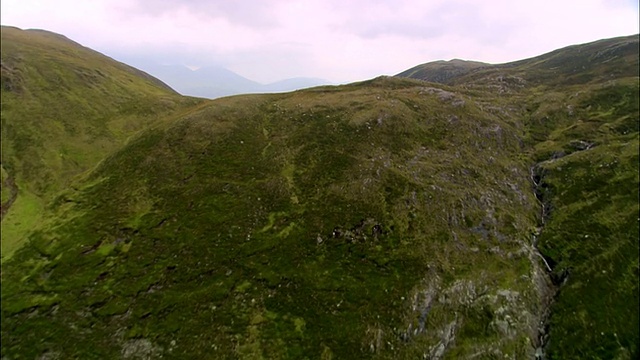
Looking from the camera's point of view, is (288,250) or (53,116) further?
(53,116)

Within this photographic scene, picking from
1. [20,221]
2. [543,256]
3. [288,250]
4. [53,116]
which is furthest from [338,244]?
[53,116]

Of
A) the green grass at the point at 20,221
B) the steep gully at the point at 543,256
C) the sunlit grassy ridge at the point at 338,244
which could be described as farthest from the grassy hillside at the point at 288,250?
the green grass at the point at 20,221

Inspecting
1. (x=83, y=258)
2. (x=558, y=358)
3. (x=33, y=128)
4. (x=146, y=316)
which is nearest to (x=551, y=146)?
(x=558, y=358)

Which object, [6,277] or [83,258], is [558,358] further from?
[6,277]

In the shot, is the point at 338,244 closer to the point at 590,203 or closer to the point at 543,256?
the point at 543,256

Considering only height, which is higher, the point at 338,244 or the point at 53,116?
the point at 53,116

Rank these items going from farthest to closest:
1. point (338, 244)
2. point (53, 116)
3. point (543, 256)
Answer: point (53, 116) < point (543, 256) < point (338, 244)

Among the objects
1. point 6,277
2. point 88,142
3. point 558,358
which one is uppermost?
point 88,142

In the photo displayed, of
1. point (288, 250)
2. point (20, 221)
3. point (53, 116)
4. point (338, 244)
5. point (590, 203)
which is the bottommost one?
point (338, 244)
